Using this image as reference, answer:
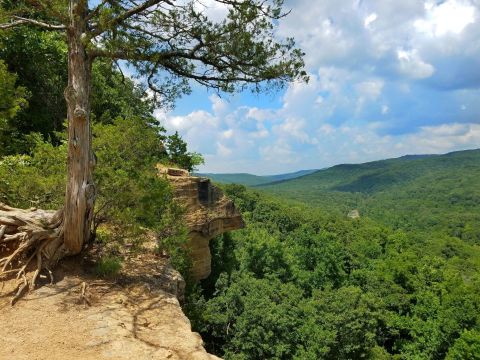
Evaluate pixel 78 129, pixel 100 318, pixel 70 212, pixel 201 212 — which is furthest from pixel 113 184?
pixel 201 212

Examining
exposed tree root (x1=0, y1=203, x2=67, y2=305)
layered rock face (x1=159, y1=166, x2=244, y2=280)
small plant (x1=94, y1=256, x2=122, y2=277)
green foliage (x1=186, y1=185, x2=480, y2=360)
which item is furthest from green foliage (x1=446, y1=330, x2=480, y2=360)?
exposed tree root (x1=0, y1=203, x2=67, y2=305)

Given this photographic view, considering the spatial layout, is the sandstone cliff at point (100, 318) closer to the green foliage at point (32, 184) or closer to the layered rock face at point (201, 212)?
the green foliage at point (32, 184)

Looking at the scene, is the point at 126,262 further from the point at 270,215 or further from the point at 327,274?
the point at 270,215

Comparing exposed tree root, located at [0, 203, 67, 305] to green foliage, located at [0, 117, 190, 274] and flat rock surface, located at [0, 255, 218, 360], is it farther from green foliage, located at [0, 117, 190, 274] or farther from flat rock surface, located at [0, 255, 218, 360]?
green foliage, located at [0, 117, 190, 274]

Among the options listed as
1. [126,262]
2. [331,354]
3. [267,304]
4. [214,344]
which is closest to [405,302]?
[331,354]

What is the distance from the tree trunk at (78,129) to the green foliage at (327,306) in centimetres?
1119

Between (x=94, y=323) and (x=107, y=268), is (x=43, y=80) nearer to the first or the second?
(x=107, y=268)

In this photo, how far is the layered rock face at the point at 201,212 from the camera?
50.5 feet

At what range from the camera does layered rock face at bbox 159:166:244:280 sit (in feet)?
50.5

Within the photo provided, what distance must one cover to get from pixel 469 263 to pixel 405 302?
3371 cm

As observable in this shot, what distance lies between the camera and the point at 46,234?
7.23 metres

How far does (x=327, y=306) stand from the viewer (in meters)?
26.2

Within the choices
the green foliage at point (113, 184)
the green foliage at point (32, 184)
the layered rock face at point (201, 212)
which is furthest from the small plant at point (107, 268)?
the layered rock face at point (201, 212)

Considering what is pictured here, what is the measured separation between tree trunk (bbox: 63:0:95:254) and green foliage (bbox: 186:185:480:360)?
1119cm
